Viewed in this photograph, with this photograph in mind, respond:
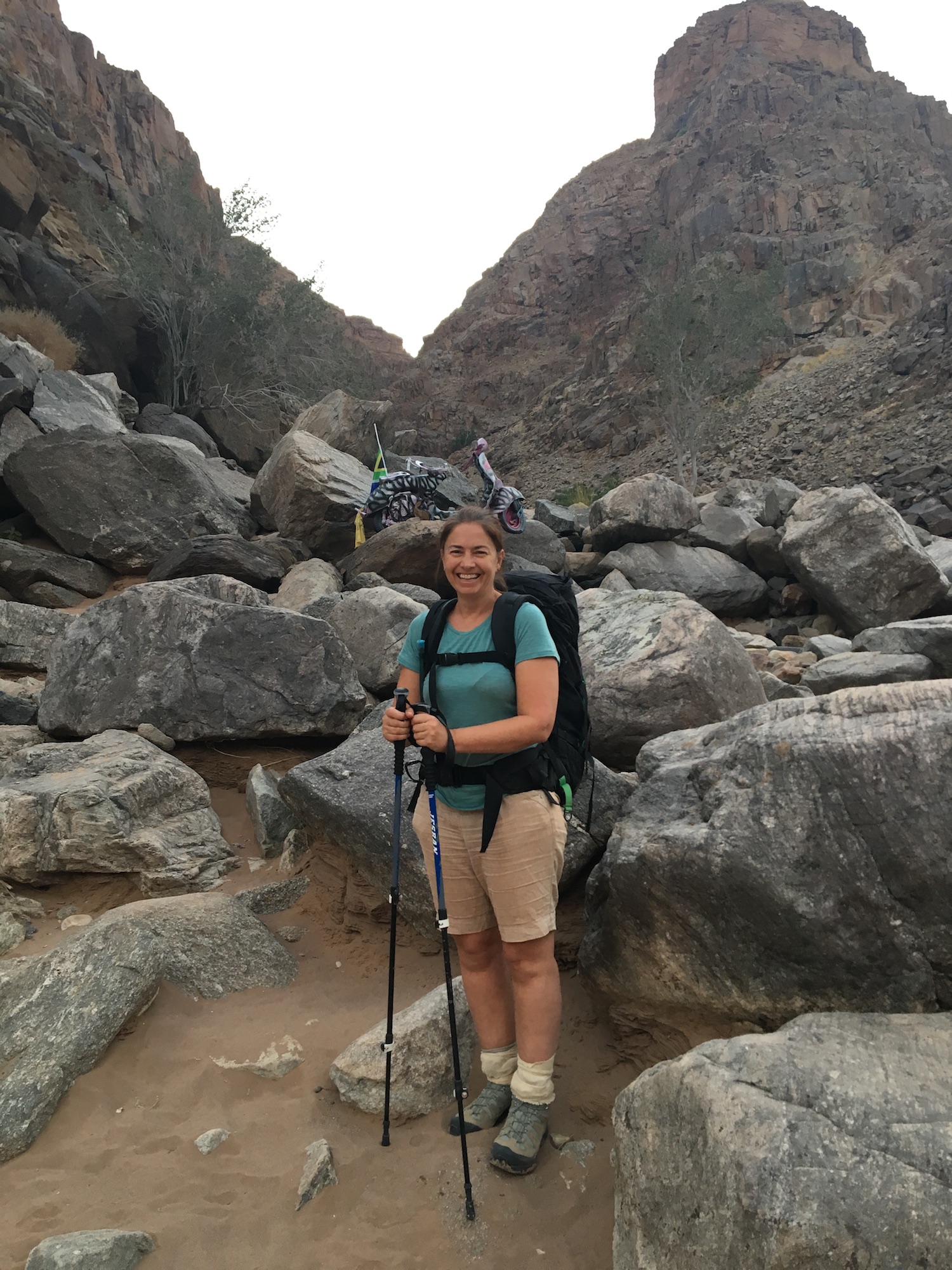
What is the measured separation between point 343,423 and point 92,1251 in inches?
544

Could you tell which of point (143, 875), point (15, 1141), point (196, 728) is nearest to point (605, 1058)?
point (15, 1141)

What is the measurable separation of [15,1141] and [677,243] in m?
75.5

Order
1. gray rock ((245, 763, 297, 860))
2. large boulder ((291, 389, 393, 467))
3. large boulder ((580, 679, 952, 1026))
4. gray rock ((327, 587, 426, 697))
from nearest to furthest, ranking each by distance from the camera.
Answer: large boulder ((580, 679, 952, 1026)) → gray rock ((245, 763, 297, 860)) → gray rock ((327, 587, 426, 697)) → large boulder ((291, 389, 393, 467))

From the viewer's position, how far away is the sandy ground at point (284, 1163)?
2.40 metres

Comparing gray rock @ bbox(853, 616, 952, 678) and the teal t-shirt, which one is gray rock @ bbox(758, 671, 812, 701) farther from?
the teal t-shirt

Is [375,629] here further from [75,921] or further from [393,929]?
[393,929]

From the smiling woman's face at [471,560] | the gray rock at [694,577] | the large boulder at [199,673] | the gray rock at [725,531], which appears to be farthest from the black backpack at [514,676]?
the gray rock at [725,531]

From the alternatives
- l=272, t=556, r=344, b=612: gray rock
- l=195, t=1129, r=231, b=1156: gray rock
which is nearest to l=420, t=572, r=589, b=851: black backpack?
l=195, t=1129, r=231, b=1156: gray rock

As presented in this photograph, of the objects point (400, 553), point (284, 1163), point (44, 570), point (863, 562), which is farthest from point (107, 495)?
point (863, 562)

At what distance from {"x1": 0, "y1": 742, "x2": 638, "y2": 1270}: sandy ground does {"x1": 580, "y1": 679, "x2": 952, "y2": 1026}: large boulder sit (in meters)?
0.65

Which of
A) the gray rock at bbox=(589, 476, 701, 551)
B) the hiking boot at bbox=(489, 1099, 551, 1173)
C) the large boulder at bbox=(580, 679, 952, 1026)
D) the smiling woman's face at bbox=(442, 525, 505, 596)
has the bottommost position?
the hiking boot at bbox=(489, 1099, 551, 1173)

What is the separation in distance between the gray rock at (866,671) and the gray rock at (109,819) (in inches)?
180

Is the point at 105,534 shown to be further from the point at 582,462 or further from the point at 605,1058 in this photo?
the point at 582,462

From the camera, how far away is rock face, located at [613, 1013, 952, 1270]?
179 centimetres
